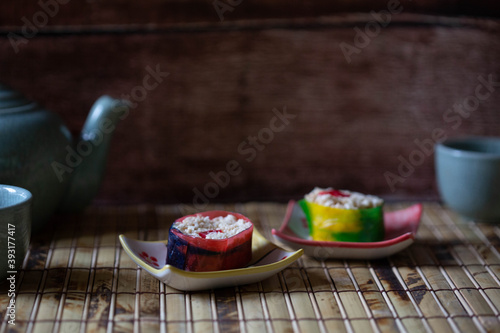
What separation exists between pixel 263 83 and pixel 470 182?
43cm

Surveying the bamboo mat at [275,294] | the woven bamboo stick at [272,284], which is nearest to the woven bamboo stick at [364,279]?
the bamboo mat at [275,294]

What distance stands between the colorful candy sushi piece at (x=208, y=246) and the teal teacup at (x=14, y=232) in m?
0.18

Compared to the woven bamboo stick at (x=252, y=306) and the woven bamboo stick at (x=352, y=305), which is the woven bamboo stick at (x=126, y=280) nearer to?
the woven bamboo stick at (x=252, y=306)

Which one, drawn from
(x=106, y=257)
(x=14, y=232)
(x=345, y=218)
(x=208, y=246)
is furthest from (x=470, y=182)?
(x=14, y=232)

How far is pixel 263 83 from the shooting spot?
111 cm

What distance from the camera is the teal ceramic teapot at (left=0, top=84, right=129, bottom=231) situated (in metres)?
0.83

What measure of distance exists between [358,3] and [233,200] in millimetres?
455

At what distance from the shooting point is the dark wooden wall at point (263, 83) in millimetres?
1054

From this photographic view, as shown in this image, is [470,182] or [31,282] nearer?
[31,282]

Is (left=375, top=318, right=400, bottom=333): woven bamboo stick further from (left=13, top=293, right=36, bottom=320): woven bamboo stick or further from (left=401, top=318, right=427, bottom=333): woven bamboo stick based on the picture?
(left=13, top=293, right=36, bottom=320): woven bamboo stick

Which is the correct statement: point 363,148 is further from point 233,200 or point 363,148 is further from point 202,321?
point 202,321

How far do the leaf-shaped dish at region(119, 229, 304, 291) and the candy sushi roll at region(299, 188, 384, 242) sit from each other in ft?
0.28

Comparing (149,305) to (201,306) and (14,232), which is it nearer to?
(201,306)

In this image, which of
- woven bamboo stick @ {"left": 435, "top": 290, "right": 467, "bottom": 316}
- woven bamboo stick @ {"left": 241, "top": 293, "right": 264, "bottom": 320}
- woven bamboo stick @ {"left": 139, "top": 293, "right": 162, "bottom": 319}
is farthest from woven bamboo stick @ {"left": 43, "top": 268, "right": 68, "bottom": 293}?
woven bamboo stick @ {"left": 435, "top": 290, "right": 467, "bottom": 316}
